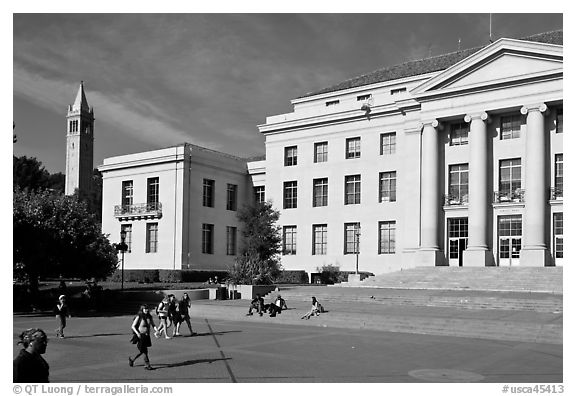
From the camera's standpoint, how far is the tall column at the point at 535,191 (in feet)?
135

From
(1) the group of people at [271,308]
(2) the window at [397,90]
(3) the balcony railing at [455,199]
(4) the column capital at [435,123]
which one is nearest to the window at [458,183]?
(3) the balcony railing at [455,199]

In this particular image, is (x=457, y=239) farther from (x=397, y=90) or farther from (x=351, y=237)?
(x=397, y=90)

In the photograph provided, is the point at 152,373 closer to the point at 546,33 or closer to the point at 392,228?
the point at 392,228

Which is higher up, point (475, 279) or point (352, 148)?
point (352, 148)

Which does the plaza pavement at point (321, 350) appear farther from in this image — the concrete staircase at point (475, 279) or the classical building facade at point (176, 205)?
the classical building facade at point (176, 205)

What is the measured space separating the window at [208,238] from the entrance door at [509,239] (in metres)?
27.3

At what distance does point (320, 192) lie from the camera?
56219mm

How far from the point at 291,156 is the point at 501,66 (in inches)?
827

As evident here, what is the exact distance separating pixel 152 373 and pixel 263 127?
45808mm

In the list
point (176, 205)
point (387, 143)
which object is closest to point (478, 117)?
point (387, 143)

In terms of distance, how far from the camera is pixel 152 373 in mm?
15180

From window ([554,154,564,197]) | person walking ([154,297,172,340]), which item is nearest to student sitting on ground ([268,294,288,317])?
person walking ([154,297,172,340])

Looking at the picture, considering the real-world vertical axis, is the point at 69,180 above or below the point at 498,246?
above

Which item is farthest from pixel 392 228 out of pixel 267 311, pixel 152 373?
pixel 152 373
